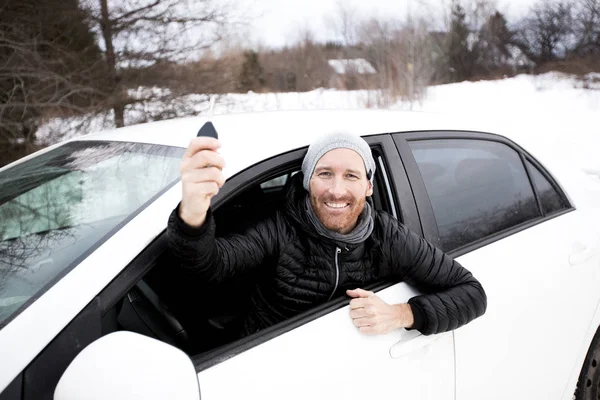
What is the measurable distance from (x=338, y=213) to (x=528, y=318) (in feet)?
2.80

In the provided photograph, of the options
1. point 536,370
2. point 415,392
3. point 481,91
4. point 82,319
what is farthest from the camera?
point 481,91

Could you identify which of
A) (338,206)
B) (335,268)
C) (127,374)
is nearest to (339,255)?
(335,268)

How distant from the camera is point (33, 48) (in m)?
5.99

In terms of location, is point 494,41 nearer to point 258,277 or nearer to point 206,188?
point 258,277

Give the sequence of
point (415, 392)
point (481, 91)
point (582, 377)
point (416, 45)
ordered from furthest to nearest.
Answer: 1. point (481, 91)
2. point (416, 45)
3. point (582, 377)
4. point (415, 392)

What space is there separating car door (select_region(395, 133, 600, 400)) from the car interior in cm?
31

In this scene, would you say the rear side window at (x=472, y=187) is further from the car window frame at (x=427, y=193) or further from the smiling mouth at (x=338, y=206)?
the smiling mouth at (x=338, y=206)

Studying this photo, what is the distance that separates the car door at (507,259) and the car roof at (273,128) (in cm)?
9

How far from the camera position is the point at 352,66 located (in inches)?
780

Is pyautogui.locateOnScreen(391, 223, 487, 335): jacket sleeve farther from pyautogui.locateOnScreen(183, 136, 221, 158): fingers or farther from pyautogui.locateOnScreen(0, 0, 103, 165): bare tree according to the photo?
pyautogui.locateOnScreen(0, 0, 103, 165): bare tree

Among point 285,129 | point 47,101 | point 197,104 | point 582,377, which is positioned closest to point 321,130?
point 285,129

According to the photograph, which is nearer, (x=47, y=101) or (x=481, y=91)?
(x=47, y=101)

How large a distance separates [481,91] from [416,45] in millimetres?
7652

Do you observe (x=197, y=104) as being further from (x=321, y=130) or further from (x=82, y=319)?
(x=82, y=319)
